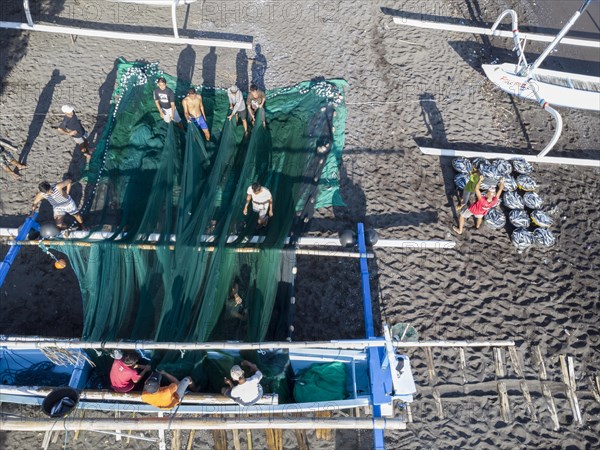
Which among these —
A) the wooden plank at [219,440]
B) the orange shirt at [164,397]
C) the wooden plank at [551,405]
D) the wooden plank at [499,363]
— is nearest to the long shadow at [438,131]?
the wooden plank at [499,363]

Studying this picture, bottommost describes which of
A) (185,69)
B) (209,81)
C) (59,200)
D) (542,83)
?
(59,200)

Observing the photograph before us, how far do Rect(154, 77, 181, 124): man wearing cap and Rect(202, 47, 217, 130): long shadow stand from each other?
909 mm

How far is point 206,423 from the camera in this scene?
511cm

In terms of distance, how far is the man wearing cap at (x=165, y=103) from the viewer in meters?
8.27

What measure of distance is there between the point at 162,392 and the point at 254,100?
18.7 feet

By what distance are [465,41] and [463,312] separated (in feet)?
25.8

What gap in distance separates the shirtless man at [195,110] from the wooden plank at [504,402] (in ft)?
23.2

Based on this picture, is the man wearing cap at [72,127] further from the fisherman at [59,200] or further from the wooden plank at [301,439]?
the wooden plank at [301,439]

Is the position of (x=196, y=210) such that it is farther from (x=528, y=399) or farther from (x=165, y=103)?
(x=528, y=399)

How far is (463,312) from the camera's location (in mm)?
7832

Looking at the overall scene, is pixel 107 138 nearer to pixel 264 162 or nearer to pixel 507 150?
pixel 264 162

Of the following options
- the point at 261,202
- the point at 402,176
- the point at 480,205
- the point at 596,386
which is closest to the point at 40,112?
the point at 261,202

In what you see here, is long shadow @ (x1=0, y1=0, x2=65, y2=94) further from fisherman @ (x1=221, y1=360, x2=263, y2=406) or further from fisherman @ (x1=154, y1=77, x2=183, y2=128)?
fisherman @ (x1=221, y1=360, x2=263, y2=406)

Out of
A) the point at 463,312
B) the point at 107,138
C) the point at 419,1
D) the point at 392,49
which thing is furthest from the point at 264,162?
the point at 419,1
